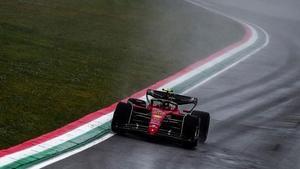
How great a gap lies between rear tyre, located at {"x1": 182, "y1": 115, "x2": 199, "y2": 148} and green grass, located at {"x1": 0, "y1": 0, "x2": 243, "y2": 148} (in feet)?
7.81

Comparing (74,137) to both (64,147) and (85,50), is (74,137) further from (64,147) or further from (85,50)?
(85,50)

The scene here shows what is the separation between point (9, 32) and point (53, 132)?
11.2 metres

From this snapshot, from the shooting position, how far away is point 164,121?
14.7m

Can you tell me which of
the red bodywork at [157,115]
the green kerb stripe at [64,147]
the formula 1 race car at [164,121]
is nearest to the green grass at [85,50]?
the green kerb stripe at [64,147]

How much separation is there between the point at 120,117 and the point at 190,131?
4.65 feet

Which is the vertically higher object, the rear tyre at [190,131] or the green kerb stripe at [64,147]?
the rear tyre at [190,131]

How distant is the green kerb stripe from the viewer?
37.8 feet

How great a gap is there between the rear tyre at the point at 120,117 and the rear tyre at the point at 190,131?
116 centimetres

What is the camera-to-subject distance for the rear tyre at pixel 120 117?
47.4 ft

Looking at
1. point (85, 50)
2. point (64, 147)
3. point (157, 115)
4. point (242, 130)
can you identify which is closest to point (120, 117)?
point (157, 115)

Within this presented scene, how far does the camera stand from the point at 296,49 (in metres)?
32.1

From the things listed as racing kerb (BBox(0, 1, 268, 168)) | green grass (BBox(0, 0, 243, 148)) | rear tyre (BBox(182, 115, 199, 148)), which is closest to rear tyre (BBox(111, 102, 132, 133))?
racing kerb (BBox(0, 1, 268, 168))

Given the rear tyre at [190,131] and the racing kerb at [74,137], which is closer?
the racing kerb at [74,137]

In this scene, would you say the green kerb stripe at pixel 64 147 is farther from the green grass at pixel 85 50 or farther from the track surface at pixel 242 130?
the green grass at pixel 85 50
